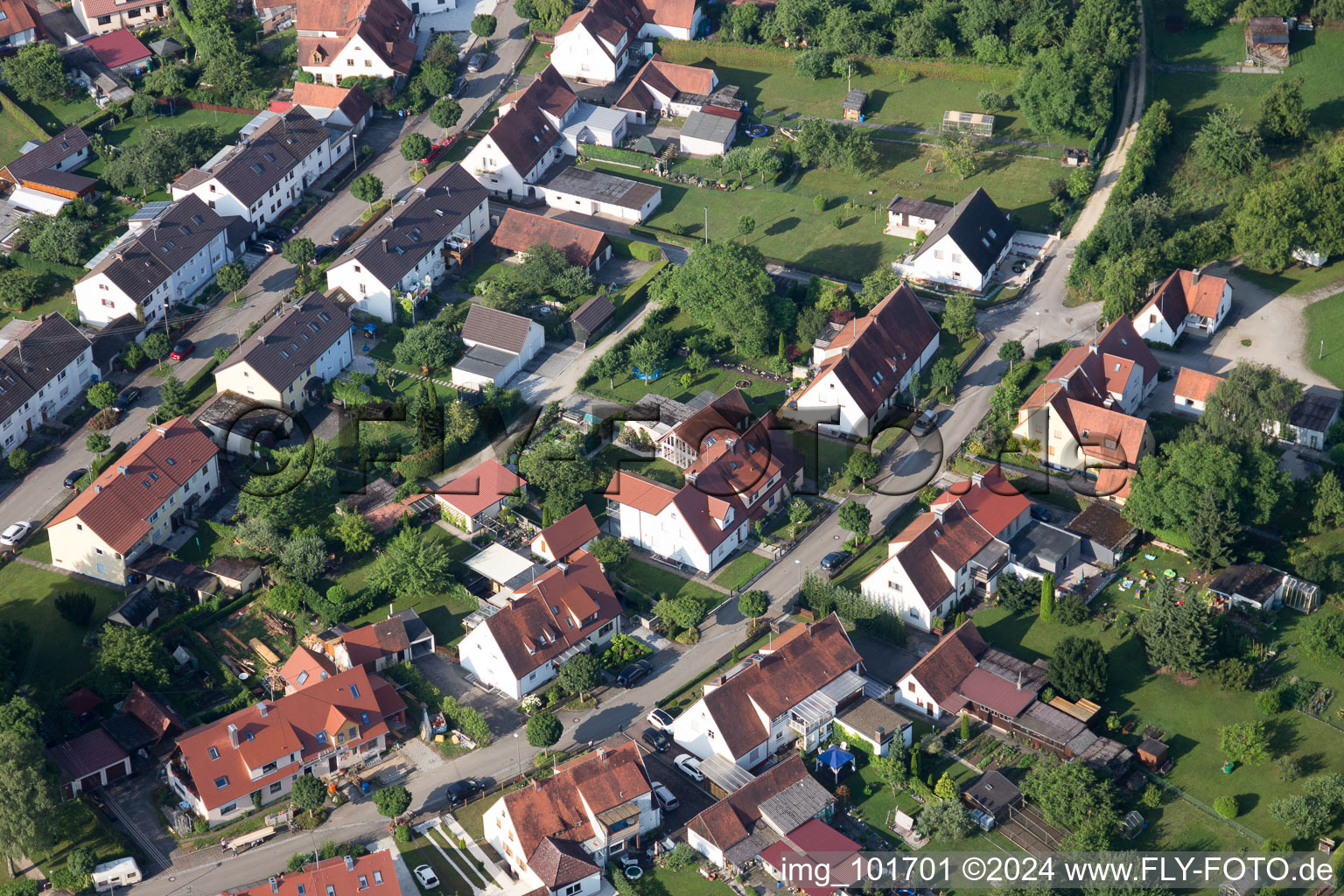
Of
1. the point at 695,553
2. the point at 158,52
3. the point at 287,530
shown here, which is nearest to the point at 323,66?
the point at 158,52

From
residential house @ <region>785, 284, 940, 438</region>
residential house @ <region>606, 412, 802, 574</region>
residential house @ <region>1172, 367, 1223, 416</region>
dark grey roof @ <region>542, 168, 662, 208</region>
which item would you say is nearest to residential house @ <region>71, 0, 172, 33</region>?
dark grey roof @ <region>542, 168, 662, 208</region>

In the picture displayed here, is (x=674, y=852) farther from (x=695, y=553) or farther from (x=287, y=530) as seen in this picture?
(x=287, y=530)

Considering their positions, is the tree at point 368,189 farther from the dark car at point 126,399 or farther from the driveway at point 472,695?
the driveway at point 472,695

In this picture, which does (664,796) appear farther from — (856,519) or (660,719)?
(856,519)

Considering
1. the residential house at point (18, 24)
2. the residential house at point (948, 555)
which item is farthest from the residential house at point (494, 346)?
the residential house at point (18, 24)

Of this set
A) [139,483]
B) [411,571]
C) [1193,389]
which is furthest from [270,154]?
[1193,389]
